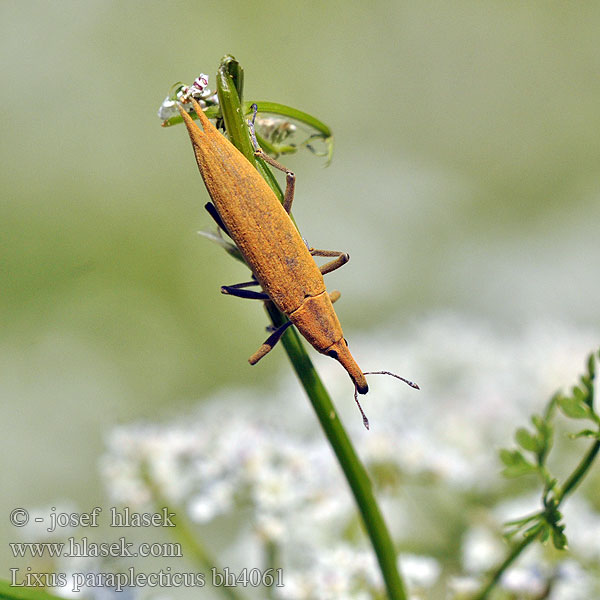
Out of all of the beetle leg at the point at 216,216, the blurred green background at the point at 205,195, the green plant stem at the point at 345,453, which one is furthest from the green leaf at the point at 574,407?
the blurred green background at the point at 205,195


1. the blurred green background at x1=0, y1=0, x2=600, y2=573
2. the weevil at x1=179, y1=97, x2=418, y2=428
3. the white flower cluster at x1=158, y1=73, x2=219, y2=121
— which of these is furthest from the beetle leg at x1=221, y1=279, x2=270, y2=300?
the blurred green background at x1=0, y1=0, x2=600, y2=573

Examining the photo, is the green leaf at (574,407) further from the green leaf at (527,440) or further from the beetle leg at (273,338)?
the beetle leg at (273,338)

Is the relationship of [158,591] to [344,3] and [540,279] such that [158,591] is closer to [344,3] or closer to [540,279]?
[540,279]

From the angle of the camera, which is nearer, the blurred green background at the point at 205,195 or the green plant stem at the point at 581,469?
the green plant stem at the point at 581,469

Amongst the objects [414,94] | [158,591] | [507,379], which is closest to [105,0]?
[414,94]

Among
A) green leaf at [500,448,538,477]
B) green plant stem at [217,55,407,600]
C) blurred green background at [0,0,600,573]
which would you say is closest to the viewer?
green plant stem at [217,55,407,600]

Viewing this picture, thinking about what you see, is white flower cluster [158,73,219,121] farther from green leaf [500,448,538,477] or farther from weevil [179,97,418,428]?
green leaf [500,448,538,477]
